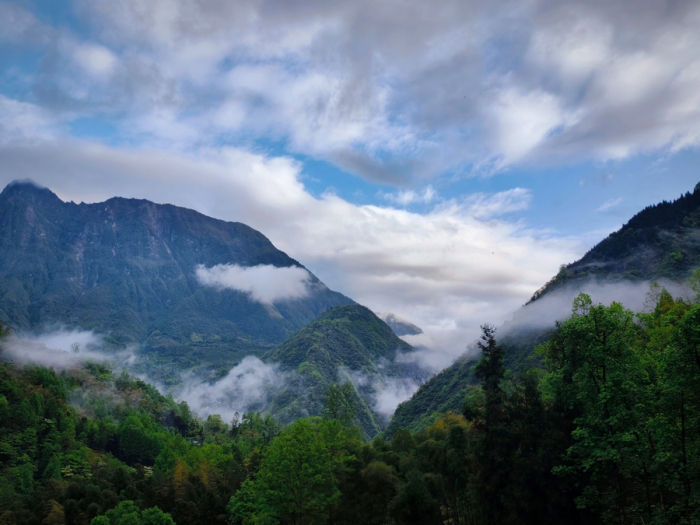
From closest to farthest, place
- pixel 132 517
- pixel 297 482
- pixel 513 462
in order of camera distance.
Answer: pixel 513 462 → pixel 297 482 → pixel 132 517

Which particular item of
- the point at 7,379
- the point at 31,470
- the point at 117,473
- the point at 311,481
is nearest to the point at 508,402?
the point at 311,481

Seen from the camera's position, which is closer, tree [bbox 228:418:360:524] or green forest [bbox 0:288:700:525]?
green forest [bbox 0:288:700:525]

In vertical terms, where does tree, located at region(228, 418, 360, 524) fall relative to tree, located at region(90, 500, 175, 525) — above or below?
above

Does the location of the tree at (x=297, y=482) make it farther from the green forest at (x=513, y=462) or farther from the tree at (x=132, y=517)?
the tree at (x=132, y=517)

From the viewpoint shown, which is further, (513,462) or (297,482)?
(297,482)

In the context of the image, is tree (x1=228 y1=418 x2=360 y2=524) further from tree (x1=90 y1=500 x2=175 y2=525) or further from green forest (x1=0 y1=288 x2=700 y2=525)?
tree (x1=90 y1=500 x2=175 y2=525)

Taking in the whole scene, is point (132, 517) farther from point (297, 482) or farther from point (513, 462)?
point (513, 462)

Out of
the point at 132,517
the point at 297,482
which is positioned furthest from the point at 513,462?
the point at 132,517

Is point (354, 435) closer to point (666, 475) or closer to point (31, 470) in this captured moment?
point (666, 475)

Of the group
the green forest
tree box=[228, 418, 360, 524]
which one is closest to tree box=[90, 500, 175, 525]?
the green forest

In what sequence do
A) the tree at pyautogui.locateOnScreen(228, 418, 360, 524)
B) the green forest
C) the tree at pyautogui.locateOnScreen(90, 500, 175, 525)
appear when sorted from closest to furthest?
1. the green forest
2. the tree at pyautogui.locateOnScreen(228, 418, 360, 524)
3. the tree at pyautogui.locateOnScreen(90, 500, 175, 525)

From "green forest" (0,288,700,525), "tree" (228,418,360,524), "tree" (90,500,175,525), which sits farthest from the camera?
"tree" (90,500,175,525)
